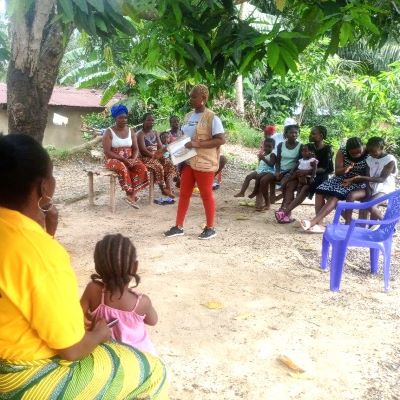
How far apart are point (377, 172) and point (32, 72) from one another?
13.3 feet

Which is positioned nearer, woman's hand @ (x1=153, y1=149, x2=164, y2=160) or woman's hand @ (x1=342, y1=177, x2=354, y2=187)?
woman's hand @ (x1=342, y1=177, x2=354, y2=187)

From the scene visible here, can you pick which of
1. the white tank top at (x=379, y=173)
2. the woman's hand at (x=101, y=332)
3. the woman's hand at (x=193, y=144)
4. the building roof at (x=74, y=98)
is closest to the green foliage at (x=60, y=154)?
the building roof at (x=74, y=98)

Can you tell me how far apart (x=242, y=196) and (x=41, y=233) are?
588 centimetres

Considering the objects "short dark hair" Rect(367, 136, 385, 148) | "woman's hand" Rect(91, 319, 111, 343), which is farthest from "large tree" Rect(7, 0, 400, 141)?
"short dark hair" Rect(367, 136, 385, 148)

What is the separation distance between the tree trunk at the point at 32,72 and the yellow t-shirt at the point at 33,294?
1031mm

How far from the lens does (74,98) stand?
1528 cm

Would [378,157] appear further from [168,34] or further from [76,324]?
[76,324]

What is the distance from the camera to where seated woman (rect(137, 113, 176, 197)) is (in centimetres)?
725

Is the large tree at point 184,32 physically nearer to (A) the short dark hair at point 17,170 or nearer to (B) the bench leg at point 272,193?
(A) the short dark hair at point 17,170

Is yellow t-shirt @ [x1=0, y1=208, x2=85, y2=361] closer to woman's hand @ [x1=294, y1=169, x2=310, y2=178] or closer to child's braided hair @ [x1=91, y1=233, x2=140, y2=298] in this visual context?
child's braided hair @ [x1=91, y1=233, x2=140, y2=298]

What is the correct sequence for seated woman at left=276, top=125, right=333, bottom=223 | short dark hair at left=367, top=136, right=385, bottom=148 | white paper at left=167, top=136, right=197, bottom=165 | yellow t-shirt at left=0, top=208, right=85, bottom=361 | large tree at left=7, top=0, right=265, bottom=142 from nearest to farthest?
1. yellow t-shirt at left=0, top=208, right=85, bottom=361
2. large tree at left=7, top=0, right=265, bottom=142
3. white paper at left=167, top=136, right=197, bottom=165
4. short dark hair at left=367, top=136, right=385, bottom=148
5. seated woman at left=276, top=125, right=333, bottom=223

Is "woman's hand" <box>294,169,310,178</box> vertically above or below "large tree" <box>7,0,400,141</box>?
below

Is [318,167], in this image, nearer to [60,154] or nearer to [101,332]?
[101,332]

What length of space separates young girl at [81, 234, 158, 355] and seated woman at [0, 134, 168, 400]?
1.42 ft
